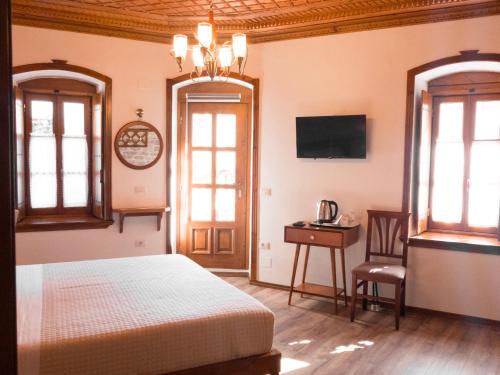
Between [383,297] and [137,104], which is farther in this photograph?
[137,104]

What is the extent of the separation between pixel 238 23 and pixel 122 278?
308cm

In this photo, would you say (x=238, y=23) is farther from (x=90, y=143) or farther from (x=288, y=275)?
(x=288, y=275)

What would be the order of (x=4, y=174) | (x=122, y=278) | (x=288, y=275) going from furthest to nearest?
(x=288, y=275) < (x=122, y=278) < (x=4, y=174)

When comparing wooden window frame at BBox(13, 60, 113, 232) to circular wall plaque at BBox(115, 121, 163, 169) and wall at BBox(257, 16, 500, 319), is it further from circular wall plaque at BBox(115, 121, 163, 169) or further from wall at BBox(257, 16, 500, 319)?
wall at BBox(257, 16, 500, 319)

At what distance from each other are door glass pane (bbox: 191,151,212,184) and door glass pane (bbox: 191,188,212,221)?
0.40ft

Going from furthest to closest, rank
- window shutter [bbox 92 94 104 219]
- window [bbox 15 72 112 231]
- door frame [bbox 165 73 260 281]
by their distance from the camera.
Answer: door frame [bbox 165 73 260 281] → window shutter [bbox 92 94 104 219] → window [bbox 15 72 112 231]

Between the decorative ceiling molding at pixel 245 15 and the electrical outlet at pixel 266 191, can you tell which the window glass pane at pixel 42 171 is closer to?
the decorative ceiling molding at pixel 245 15

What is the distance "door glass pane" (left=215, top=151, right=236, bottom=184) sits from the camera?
17.6 ft

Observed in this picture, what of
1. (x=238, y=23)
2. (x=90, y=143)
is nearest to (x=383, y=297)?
(x=238, y=23)

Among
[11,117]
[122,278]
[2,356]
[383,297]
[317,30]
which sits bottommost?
[383,297]

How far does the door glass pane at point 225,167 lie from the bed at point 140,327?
2.55 metres

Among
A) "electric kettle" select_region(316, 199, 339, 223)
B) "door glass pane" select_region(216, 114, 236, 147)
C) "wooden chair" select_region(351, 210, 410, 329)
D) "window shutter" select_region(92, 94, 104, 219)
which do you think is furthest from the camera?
"door glass pane" select_region(216, 114, 236, 147)

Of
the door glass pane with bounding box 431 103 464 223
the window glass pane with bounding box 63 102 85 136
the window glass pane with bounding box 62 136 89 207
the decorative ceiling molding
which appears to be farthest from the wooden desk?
the window glass pane with bounding box 63 102 85 136

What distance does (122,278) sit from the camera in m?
2.94
